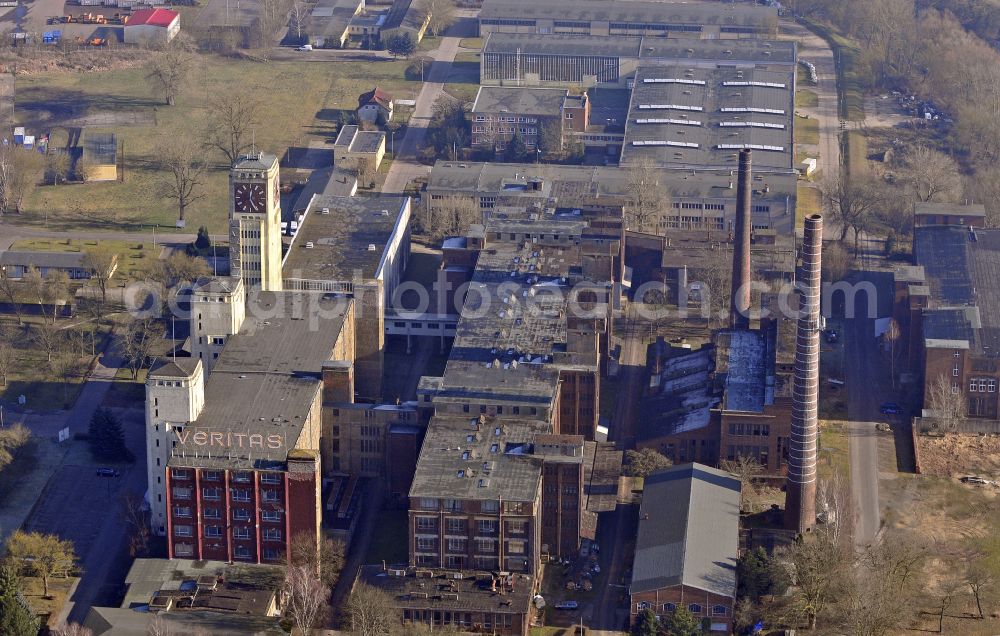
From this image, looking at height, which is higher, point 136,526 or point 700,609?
point 136,526

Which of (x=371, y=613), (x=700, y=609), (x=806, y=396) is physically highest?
(x=806, y=396)

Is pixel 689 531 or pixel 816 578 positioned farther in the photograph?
pixel 689 531

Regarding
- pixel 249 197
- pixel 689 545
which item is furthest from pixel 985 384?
pixel 249 197

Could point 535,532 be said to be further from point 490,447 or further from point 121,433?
point 121,433

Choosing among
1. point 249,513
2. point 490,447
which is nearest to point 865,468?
point 490,447

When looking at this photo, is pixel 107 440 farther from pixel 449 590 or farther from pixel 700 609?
pixel 700 609

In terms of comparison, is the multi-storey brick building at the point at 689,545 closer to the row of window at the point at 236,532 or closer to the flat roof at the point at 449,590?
the flat roof at the point at 449,590

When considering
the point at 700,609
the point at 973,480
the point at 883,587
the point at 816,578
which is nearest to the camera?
the point at 700,609
